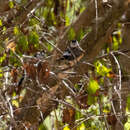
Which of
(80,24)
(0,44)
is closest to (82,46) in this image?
(80,24)

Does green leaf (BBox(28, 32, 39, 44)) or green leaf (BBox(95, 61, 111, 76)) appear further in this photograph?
green leaf (BBox(28, 32, 39, 44))

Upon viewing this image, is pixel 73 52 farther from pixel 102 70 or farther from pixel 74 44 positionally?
pixel 102 70

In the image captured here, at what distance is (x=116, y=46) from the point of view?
3.26m

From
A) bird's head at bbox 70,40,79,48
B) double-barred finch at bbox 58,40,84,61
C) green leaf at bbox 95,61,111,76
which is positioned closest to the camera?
green leaf at bbox 95,61,111,76

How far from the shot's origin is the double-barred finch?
2.58 meters

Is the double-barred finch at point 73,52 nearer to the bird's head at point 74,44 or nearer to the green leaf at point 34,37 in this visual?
the bird's head at point 74,44

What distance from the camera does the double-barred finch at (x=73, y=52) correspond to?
2581mm

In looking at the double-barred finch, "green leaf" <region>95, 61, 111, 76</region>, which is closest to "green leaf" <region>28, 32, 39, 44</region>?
the double-barred finch

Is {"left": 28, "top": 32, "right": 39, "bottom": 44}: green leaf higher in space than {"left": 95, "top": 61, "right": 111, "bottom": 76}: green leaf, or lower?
higher

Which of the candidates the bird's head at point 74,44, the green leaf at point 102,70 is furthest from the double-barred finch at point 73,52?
the green leaf at point 102,70

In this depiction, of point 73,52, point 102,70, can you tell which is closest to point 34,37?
point 73,52

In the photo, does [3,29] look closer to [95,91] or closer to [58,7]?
[58,7]

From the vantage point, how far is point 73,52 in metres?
2.65

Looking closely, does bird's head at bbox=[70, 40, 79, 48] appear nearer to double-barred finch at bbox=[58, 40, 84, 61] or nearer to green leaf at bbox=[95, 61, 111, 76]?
double-barred finch at bbox=[58, 40, 84, 61]
